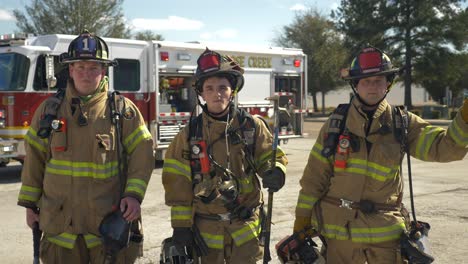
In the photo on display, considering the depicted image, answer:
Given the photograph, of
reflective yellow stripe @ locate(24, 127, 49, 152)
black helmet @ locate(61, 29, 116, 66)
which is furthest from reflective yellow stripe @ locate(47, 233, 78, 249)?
black helmet @ locate(61, 29, 116, 66)

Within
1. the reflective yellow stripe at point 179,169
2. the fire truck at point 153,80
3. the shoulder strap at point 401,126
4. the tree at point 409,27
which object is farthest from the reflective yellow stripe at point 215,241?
the tree at point 409,27

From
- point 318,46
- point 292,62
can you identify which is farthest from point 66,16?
point 318,46

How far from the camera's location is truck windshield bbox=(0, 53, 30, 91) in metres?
9.91

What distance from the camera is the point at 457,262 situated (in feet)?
16.8

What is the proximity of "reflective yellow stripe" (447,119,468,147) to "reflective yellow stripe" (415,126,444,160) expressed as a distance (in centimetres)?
12

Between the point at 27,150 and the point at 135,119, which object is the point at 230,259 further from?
the point at 27,150

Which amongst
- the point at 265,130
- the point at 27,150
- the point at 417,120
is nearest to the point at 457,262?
the point at 417,120

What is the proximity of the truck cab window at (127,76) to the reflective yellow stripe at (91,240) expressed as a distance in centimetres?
814

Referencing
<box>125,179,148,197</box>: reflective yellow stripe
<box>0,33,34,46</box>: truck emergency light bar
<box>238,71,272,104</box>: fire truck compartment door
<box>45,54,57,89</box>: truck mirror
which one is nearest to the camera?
<box>125,179,148,197</box>: reflective yellow stripe

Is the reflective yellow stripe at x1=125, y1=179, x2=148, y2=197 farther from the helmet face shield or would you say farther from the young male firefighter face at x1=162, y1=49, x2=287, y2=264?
the helmet face shield

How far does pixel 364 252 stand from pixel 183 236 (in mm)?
1062

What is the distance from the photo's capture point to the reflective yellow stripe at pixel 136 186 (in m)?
3.15

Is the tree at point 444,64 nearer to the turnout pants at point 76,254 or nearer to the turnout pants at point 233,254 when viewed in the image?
the turnout pants at point 233,254

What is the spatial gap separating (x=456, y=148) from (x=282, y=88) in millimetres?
11137
